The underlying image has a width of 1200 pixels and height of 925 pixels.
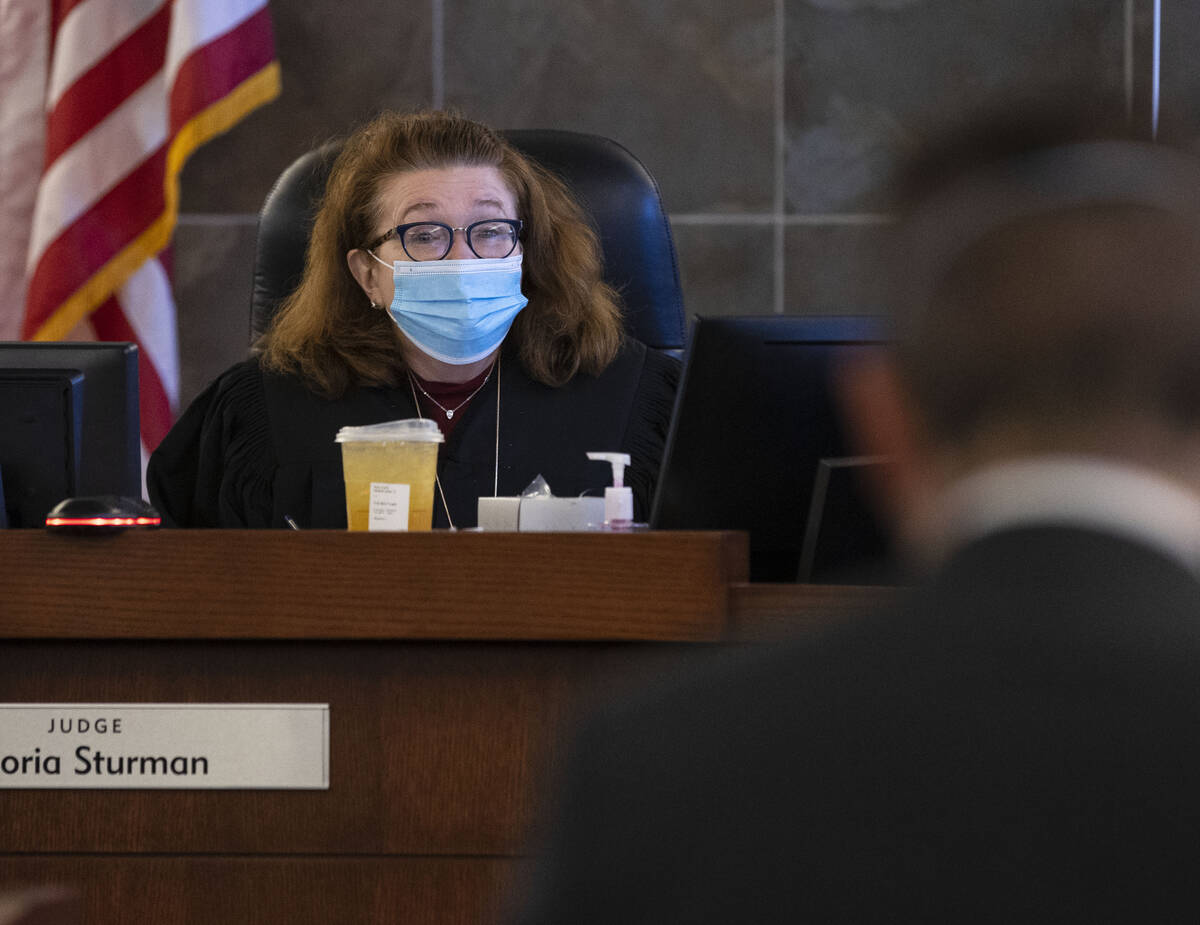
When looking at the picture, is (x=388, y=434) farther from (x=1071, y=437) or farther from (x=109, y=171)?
(x=109, y=171)

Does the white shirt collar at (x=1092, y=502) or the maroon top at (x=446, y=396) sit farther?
the maroon top at (x=446, y=396)

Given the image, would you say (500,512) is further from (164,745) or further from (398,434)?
(164,745)

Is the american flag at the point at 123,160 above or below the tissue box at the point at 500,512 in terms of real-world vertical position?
above

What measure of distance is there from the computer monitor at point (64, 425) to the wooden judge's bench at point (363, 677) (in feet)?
1.19

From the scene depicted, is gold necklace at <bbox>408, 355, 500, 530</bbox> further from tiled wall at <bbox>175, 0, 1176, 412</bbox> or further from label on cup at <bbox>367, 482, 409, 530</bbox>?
tiled wall at <bbox>175, 0, 1176, 412</bbox>

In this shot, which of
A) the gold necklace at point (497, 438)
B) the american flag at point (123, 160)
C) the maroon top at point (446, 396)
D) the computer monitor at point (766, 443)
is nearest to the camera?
the computer monitor at point (766, 443)

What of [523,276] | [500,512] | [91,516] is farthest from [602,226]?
[91,516]

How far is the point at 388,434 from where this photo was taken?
4.90 feet

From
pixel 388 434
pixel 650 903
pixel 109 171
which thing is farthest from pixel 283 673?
pixel 109 171

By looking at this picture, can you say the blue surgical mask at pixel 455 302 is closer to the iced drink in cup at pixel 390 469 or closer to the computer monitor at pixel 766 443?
the iced drink in cup at pixel 390 469

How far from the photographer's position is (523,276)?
2332mm

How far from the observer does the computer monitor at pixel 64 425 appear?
1.51 metres

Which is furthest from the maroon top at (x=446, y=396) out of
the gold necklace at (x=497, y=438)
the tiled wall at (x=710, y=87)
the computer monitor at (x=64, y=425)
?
the tiled wall at (x=710, y=87)

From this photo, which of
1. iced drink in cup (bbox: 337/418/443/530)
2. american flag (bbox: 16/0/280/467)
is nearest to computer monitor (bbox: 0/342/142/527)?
Answer: iced drink in cup (bbox: 337/418/443/530)
